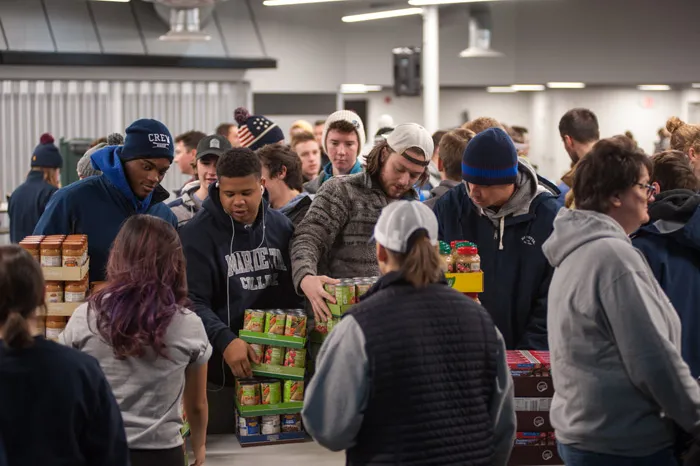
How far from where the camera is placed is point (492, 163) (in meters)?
3.99

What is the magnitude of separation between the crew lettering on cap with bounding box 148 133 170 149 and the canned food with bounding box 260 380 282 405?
1.11 meters

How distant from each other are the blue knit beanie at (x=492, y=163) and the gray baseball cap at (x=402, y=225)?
130 cm

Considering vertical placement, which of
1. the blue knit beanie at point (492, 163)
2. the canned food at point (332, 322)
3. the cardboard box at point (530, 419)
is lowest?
the cardboard box at point (530, 419)

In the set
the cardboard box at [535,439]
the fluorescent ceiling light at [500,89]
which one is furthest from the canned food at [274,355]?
the fluorescent ceiling light at [500,89]

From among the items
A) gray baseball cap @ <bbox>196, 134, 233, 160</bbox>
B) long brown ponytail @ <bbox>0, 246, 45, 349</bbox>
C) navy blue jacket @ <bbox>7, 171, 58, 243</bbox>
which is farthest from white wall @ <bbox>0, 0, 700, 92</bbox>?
long brown ponytail @ <bbox>0, 246, 45, 349</bbox>

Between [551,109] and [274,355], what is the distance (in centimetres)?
1546

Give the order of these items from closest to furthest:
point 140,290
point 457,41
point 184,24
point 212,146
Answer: point 140,290, point 212,146, point 184,24, point 457,41

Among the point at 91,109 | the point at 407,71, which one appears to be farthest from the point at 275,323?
the point at 407,71

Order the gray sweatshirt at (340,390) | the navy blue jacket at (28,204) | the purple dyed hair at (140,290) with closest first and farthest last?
the gray sweatshirt at (340,390), the purple dyed hair at (140,290), the navy blue jacket at (28,204)

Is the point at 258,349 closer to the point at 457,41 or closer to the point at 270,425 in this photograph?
the point at 270,425

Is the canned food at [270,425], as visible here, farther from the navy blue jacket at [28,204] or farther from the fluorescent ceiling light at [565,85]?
the fluorescent ceiling light at [565,85]

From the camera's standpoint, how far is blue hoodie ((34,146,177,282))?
4141 millimetres

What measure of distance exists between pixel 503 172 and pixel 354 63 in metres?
13.3

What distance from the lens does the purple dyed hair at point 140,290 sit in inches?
117
